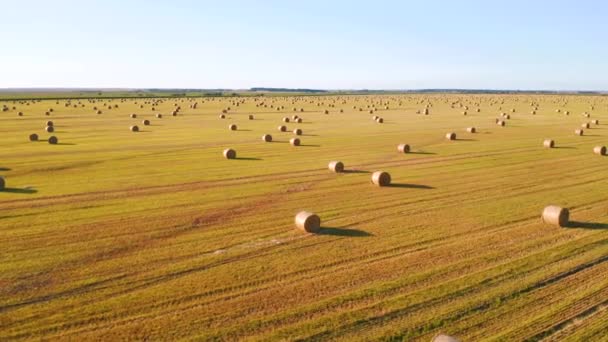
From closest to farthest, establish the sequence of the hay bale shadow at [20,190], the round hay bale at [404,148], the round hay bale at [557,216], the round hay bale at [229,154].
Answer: the round hay bale at [557,216], the hay bale shadow at [20,190], the round hay bale at [229,154], the round hay bale at [404,148]

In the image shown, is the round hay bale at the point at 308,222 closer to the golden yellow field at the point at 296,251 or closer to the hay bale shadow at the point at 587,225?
the golden yellow field at the point at 296,251

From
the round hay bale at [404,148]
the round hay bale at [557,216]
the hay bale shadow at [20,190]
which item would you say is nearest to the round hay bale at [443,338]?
the round hay bale at [557,216]

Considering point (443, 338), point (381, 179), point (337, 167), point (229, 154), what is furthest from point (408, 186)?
point (443, 338)

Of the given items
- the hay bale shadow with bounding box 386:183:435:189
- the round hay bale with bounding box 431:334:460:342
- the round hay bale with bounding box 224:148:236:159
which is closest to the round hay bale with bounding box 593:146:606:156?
the hay bale shadow with bounding box 386:183:435:189

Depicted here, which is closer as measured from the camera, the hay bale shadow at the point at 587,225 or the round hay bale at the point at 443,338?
the round hay bale at the point at 443,338

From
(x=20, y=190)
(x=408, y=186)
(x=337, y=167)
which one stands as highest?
(x=337, y=167)

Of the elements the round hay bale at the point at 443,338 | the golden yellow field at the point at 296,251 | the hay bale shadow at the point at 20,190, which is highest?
the hay bale shadow at the point at 20,190

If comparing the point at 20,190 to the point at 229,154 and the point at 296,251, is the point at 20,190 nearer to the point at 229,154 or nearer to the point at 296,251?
the point at 229,154

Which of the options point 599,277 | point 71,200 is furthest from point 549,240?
point 71,200
